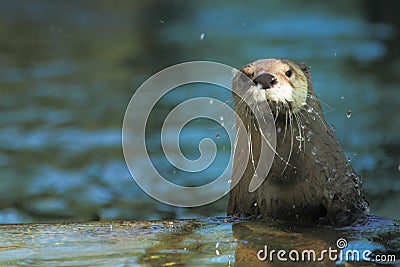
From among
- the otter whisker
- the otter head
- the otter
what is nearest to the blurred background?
the otter

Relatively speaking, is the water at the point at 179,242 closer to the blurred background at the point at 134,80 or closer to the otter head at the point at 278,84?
the otter head at the point at 278,84

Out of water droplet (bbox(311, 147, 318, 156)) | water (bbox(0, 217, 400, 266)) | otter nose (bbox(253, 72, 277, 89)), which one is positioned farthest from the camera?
water droplet (bbox(311, 147, 318, 156))

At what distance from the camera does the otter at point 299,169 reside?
3.93 meters

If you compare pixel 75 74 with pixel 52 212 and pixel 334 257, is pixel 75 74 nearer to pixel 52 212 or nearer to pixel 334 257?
pixel 52 212

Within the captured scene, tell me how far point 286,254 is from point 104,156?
2840 millimetres

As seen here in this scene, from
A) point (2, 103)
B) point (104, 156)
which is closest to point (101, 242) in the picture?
point (104, 156)

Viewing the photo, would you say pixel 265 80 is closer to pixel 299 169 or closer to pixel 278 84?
pixel 278 84

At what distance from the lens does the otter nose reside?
372 centimetres

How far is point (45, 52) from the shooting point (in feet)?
29.0

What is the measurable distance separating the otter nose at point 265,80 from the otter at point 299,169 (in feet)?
0.27

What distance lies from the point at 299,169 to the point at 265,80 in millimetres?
546

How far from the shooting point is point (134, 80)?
780cm

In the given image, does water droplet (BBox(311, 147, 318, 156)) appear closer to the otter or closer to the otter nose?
the otter

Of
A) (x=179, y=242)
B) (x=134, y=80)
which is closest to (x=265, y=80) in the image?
(x=179, y=242)
